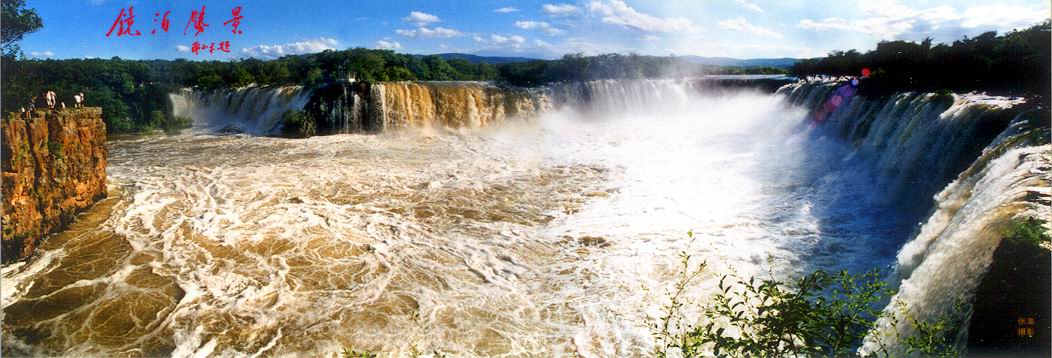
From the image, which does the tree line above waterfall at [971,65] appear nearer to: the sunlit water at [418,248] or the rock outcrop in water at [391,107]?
the sunlit water at [418,248]

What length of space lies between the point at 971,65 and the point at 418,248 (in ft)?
55.7

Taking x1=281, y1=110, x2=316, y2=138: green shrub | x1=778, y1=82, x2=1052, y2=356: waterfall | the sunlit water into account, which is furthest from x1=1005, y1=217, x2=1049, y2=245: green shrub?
x1=281, y1=110, x2=316, y2=138: green shrub

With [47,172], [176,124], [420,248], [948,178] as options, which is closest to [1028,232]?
[948,178]

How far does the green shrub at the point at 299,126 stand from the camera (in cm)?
2166

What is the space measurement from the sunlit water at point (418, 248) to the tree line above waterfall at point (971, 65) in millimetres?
3710

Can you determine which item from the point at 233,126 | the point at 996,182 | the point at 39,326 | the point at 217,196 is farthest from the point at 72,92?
the point at 996,182

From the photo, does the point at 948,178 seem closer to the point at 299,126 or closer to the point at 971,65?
the point at 971,65

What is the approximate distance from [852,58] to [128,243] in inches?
1182

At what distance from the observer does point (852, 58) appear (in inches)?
1005

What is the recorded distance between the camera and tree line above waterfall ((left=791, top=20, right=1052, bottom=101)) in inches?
498

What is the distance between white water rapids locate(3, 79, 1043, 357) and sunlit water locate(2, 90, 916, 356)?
4 cm

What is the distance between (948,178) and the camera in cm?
927

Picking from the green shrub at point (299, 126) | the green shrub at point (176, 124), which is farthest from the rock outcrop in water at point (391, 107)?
the green shrub at point (176, 124)

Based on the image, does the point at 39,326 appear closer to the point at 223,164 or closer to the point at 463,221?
the point at 463,221
